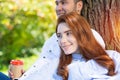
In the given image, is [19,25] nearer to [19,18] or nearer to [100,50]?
[19,18]

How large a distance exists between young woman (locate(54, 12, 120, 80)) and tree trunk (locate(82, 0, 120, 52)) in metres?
0.46

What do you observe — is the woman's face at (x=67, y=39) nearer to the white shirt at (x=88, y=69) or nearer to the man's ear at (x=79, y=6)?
the white shirt at (x=88, y=69)

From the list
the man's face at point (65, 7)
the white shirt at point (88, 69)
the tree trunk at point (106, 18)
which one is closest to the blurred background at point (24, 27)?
the tree trunk at point (106, 18)

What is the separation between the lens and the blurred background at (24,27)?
8.04 metres

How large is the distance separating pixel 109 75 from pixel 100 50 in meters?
0.19

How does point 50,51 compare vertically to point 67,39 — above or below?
below

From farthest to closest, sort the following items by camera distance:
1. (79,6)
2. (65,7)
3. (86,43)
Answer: (79,6), (65,7), (86,43)

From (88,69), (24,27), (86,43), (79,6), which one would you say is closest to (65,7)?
(79,6)

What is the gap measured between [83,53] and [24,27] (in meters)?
4.85

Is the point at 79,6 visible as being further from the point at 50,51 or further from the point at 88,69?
the point at 88,69

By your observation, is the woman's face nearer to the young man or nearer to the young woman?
the young woman

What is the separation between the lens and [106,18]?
13.0 ft

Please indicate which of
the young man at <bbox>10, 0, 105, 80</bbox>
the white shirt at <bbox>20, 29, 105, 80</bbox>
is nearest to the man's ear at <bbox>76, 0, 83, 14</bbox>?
the young man at <bbox>10, 0, 105, 80</bbox>

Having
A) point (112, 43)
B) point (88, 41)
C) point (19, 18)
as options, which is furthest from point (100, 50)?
point (19, 18)
